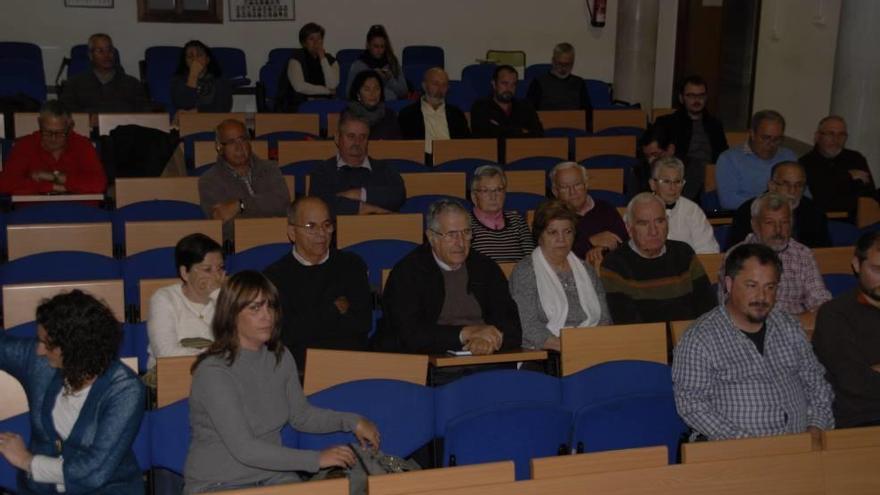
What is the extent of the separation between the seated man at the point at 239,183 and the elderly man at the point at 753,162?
296 centimetres

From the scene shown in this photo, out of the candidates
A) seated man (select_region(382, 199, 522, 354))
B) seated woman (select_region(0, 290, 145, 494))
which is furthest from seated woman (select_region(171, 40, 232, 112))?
seated woman (select_region(0, 290, 145, 494))

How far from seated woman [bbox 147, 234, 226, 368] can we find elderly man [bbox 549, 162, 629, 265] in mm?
2114

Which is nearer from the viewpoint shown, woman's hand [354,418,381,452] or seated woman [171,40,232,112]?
woman's hand [354,418,381,452]

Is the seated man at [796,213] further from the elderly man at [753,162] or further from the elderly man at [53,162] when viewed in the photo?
the elderly man at [53,162]

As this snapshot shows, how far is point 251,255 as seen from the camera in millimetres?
5367

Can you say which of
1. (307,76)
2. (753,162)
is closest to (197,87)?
(307,76)

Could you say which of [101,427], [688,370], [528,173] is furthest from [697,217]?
[101,427]

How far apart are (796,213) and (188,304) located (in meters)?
3.64

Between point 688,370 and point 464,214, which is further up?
point 464,214

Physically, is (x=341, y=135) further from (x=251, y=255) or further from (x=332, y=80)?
(x=332, y=80)

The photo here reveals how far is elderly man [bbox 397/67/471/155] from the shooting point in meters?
7.97

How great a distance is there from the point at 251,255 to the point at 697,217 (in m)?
2.54

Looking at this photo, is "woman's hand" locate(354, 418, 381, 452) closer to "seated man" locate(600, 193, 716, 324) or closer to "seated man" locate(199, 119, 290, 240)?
"seated man" locate(600, 193, 716, 324)

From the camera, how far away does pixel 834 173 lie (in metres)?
7.05
